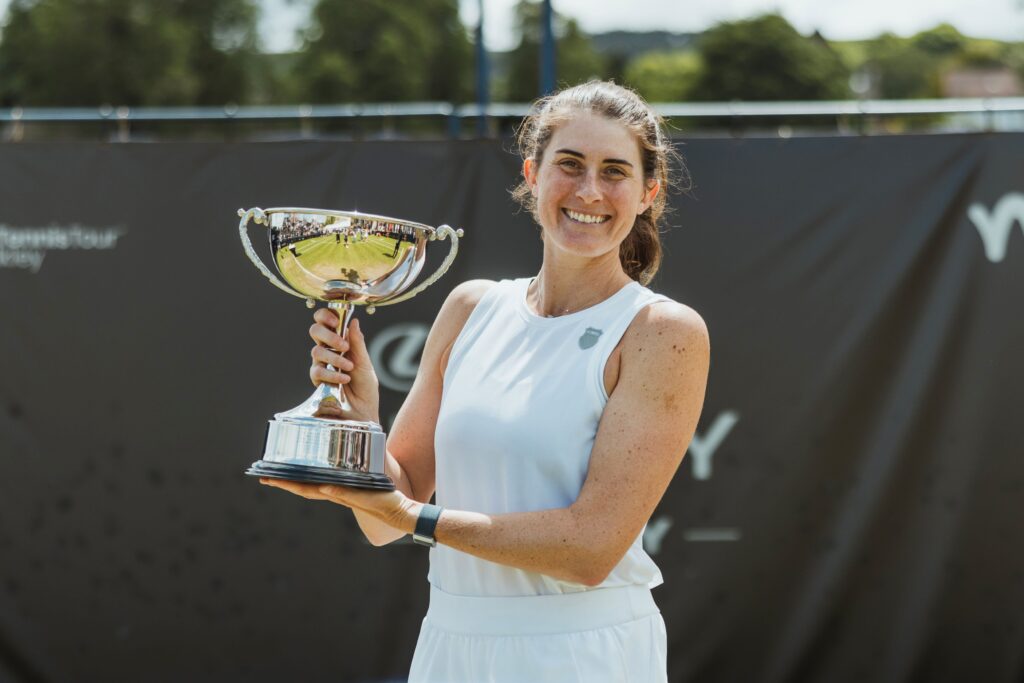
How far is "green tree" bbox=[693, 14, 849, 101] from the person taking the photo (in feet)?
217

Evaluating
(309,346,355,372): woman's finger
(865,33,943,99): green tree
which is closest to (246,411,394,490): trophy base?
(309,346,355,372): woman's finger

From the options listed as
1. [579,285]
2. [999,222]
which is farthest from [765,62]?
[579,285]

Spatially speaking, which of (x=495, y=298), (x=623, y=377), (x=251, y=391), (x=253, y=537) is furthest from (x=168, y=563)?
(x=623, y=377)

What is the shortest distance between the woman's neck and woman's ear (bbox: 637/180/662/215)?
0.33 feet

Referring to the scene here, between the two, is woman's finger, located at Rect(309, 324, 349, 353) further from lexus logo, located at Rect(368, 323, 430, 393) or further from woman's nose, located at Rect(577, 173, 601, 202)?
lexus logo, located at Rect(368, 323, 430, 393)

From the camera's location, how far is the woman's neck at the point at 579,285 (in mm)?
2150

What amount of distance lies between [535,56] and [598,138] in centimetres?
4971

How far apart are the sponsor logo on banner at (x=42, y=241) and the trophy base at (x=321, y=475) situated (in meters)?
2.51

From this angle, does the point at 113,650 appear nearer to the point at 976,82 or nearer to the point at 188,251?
the point at 188,251

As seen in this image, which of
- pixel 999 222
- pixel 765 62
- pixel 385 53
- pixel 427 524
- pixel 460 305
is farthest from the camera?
pixel 765 62

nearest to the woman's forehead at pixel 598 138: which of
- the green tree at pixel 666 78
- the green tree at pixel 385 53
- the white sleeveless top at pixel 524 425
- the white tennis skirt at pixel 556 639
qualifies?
the white sleeveless top at pixel 524 425

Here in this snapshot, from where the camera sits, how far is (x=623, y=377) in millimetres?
1978

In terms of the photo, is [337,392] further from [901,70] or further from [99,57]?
[901,70]

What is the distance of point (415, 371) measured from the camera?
4.16 meters
